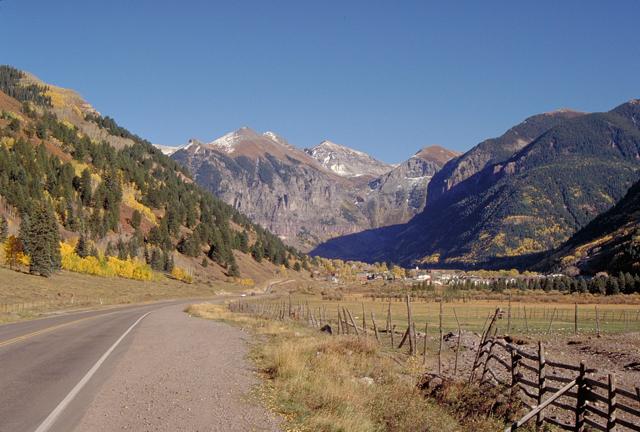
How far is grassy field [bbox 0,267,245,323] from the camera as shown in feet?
178

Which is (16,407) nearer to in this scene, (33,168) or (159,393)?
(159,393)

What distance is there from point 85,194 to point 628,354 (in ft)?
432

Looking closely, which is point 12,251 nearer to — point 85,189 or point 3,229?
point 3,229

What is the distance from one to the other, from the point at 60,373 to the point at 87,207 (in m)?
131

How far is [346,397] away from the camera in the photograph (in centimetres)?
1312

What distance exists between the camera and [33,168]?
416 ft

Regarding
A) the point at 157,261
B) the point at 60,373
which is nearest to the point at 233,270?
the point at 157,261

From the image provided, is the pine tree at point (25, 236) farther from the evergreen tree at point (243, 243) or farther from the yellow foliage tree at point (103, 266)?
the evergreen tree at point (243, 243)

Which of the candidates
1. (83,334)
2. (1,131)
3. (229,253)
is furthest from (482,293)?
(1,131)

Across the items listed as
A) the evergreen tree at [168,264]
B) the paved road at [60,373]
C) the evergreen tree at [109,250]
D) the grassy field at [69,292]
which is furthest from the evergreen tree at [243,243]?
the paved road at [60,373]

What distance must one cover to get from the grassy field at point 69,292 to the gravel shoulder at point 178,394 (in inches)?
877

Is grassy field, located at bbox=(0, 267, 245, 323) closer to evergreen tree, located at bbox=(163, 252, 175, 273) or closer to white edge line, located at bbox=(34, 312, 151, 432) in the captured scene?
evergreen tree, located at bbox=(163, 252, 175, 273)

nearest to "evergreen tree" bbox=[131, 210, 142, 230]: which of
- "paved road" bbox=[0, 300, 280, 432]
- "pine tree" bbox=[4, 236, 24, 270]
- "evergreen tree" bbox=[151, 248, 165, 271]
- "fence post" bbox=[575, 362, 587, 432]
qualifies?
"evergreen tree" bbox=[151, 248, 165, 271]

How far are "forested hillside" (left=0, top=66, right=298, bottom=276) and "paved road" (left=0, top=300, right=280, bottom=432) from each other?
6316 centimetres
